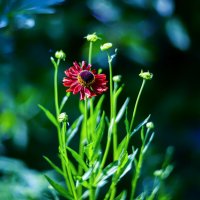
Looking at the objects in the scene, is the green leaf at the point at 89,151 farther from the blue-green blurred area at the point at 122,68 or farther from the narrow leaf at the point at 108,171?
the blue-green blurred area at the point at 122,68

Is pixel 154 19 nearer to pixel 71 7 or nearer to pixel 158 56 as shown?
pixel 158 56

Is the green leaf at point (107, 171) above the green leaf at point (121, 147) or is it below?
below

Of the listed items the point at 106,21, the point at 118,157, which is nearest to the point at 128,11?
the point at 106,21

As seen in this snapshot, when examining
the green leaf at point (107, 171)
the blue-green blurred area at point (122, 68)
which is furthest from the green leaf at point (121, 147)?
the blue-green blurred area at point (122, 68)

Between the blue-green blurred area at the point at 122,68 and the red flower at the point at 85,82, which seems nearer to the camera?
the red flower at the point at 85,82

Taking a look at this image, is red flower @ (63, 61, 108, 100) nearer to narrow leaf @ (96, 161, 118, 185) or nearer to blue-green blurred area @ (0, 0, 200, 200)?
narrow leaf @ (96, 161, 118, 185)

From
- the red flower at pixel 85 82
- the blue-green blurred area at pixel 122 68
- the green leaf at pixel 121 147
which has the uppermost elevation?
the red flower at pixel 85 82

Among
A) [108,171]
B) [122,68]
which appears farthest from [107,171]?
[122,68]
